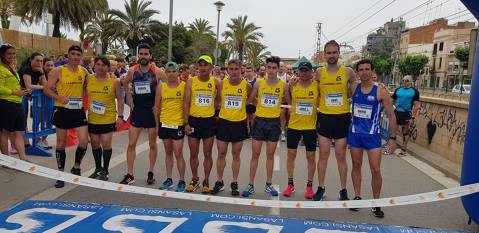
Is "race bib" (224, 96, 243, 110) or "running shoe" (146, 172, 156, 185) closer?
"race bib" (224, 96, 243, 110)

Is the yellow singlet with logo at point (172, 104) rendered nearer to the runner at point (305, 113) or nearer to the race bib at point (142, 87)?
the race bib at point (142, 87)

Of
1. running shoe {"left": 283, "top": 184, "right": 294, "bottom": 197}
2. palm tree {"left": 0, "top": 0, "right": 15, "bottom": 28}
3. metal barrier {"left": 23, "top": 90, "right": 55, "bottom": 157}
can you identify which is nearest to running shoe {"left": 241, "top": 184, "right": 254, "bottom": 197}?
running shoe {"left": 283, "top": 184, "right": 294, "bottom": 197}

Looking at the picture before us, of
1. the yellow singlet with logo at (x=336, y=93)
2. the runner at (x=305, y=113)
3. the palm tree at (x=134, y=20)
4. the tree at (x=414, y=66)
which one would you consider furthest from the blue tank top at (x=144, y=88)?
the tree at (x=414, y=66)

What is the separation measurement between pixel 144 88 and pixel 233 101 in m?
1.31

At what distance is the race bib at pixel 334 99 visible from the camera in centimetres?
538

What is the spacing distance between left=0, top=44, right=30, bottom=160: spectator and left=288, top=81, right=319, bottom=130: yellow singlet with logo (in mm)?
4047

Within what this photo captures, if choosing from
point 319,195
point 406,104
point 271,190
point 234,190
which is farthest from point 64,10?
point 319,195

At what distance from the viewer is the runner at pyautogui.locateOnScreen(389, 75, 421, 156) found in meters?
9.88

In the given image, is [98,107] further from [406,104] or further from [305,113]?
[406,104]

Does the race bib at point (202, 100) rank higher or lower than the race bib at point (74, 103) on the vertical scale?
higher

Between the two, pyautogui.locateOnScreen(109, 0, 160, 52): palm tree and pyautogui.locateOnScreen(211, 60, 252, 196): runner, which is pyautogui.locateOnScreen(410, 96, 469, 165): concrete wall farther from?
pyautogui.locateOnScreen(109, 0, 160, 52): palm tree

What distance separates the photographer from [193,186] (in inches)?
230

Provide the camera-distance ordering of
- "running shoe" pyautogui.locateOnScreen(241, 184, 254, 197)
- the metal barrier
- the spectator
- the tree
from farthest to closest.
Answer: the tree < the metal barrier < the spectator < "running shoe" pyautogui.locateOnScreen(241, 184, 254, 197)

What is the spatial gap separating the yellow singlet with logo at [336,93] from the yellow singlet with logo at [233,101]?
3.60ft
